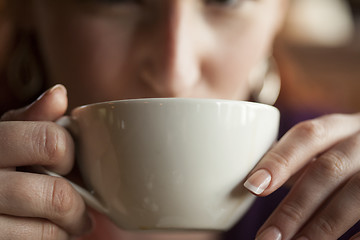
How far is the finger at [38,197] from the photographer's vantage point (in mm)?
497

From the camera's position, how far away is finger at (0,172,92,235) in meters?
0.50

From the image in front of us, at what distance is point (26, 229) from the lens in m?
0.52

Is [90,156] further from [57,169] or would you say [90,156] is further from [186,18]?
[186,18]

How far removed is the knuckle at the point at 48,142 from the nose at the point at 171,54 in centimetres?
39

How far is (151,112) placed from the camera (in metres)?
0.46

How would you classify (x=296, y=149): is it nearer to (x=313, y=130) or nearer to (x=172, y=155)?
(x=313, y=130)

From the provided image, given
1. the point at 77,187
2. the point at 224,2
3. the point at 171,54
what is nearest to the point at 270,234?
the point at 77,187

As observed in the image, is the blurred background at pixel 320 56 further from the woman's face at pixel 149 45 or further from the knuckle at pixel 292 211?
the knuckle at pixel 292 211

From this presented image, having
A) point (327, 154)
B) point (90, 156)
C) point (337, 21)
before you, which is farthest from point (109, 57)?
point (337, 21)

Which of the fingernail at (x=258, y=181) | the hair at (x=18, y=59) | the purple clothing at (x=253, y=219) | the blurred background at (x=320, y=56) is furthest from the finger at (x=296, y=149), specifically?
the blurred background at (x=320, y=56)

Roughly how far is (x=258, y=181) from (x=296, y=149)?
0.09m

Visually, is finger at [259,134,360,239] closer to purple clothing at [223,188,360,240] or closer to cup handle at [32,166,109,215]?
cup handle at [32,166,109,215]

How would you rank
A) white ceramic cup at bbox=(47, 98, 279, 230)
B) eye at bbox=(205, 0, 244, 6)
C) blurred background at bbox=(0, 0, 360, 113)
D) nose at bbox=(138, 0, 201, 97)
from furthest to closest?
1. blurred background at bbox=(0, 0, 360, 113)
2. eye at bbox=(205, 0, 244, 6)
3. nose at bbox=(138, 0, 201, 97)
4. white ceramic cup at bbox=(47, 98, 279, 230)

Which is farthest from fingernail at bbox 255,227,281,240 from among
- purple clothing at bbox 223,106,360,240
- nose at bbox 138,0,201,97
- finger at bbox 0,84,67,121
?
purple clothing at bbox 223,106,360,240
